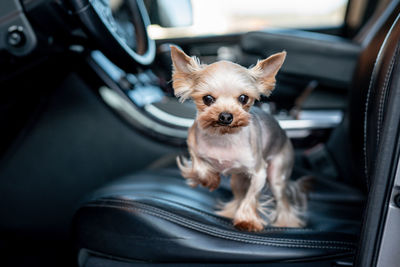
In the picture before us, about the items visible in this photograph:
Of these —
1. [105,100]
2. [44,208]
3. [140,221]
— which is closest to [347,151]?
[140,221]

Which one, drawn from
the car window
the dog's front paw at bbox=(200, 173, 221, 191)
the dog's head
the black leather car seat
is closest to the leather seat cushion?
the black leather car seat

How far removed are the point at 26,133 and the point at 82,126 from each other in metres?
0.21

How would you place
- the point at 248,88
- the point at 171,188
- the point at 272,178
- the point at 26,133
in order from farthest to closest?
the point at 26,133 → the point at 171,188 → the point at 272,178 → the point at 248,88

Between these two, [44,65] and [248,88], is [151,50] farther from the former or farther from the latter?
[248,88]

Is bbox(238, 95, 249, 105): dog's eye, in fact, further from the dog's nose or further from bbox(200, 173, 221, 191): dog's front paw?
bbox(200, 173, 221, 191): dog's front paw

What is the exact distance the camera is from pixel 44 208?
1.60 m

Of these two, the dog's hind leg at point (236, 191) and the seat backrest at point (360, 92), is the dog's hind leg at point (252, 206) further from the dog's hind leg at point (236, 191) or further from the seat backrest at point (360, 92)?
the seat backrest at point (360, 92)

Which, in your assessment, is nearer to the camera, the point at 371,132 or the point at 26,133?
the point at 371,132

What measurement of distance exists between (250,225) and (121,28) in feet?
2.62

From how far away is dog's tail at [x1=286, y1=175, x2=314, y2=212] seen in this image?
917mm

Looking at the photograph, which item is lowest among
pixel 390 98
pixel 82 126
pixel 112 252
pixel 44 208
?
pixel 44 208

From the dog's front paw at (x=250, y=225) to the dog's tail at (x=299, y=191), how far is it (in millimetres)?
134

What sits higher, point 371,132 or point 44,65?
point 44,65

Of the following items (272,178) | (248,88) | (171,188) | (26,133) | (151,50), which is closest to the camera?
(248,88)
